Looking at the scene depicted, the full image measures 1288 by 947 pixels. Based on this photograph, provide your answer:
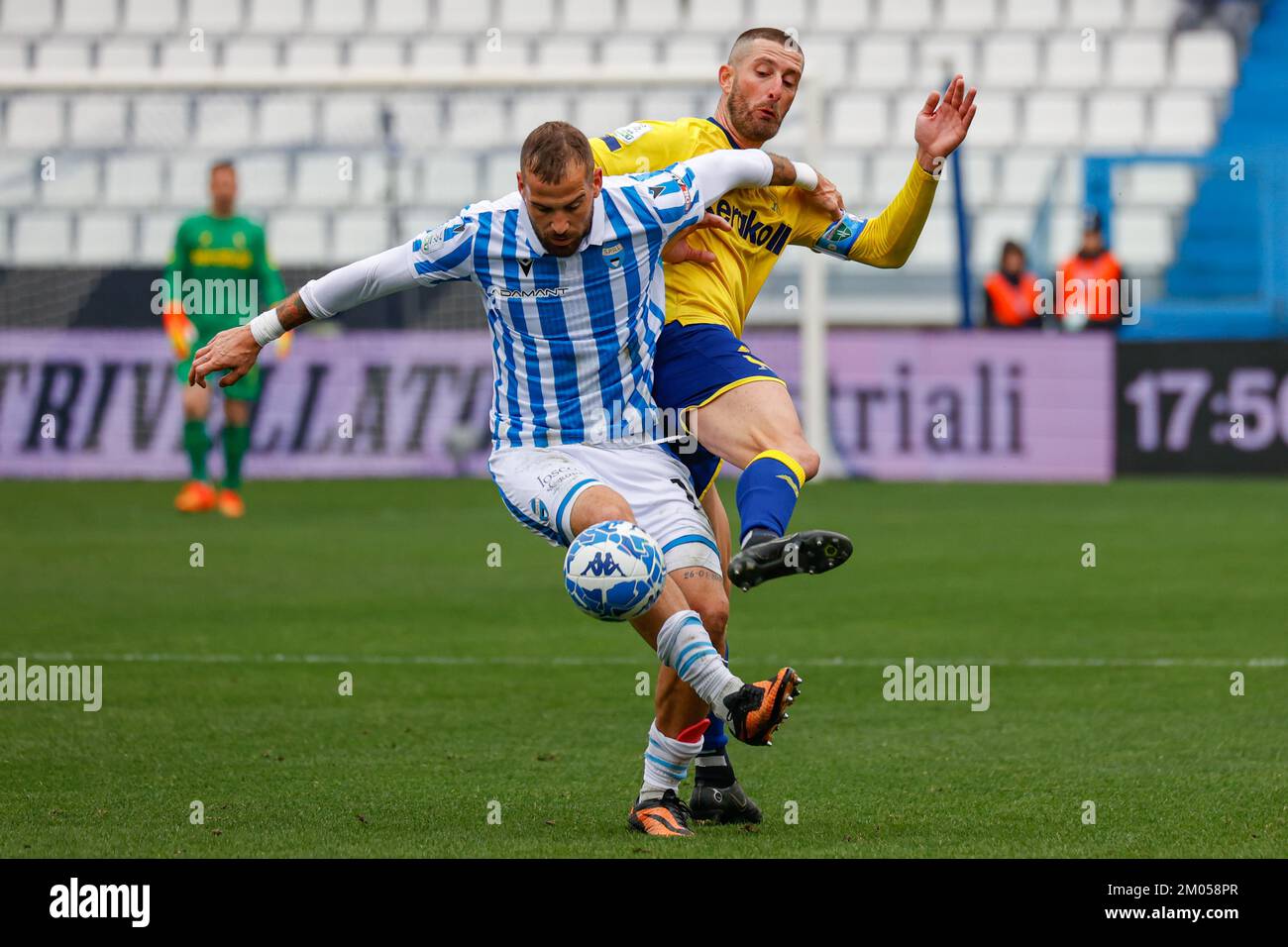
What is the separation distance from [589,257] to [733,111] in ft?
3.56

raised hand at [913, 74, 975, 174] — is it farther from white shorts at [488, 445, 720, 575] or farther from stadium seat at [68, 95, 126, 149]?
stadium seat at [68, 95, 126, 149]

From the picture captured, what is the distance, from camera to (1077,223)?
70.8 ft

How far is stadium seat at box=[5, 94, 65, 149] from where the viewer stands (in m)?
19.8

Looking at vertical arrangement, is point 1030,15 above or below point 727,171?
above

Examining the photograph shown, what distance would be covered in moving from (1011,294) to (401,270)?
1417 centimetres

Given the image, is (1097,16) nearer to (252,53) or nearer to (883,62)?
(883,62)

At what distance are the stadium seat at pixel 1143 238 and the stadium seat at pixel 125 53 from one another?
11251 millimetres

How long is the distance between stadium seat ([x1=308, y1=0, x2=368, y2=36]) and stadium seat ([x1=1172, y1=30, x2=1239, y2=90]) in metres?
9.46

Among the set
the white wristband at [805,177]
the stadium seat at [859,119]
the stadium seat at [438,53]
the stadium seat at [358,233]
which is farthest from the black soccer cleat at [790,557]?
the stadium seat at [438,53]

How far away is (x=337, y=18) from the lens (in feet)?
83.3

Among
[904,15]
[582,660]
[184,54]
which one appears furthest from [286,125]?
[582,660]

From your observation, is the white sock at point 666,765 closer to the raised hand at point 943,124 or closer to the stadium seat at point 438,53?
the raised hand at point 943,124
